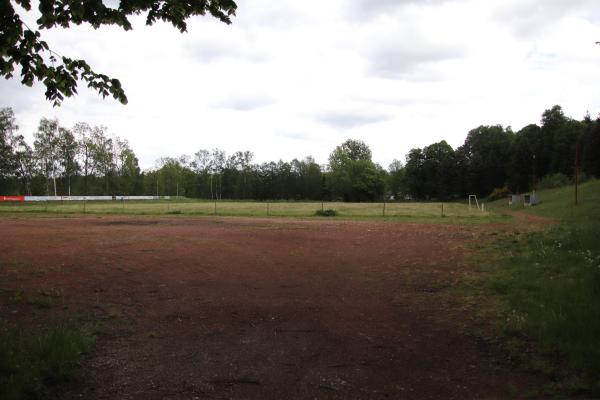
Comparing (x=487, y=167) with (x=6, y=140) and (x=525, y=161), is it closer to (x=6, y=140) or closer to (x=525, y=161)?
(x=525, y=161)

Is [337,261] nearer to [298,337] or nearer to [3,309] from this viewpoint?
[298,337]

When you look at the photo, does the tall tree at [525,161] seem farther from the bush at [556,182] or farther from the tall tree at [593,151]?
the tall tree at [593,151]

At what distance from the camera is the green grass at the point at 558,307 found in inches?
189

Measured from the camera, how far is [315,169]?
12850 cm

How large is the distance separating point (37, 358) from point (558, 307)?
6.82m

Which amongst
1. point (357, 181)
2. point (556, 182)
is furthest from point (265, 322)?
point (357, 181)

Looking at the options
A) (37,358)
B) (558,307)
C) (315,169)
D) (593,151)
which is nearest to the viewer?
(37,358)

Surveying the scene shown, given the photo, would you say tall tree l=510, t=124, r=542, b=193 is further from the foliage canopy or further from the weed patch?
the foliage canopy

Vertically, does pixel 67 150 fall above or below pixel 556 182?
above

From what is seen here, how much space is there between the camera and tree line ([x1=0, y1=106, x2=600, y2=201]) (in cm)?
7681

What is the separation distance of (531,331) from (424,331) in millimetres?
1396

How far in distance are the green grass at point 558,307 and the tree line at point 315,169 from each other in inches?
2186

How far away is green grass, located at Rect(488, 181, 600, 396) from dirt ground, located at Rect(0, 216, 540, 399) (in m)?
0.43

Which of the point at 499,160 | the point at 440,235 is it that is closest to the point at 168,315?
the point at 440,235
